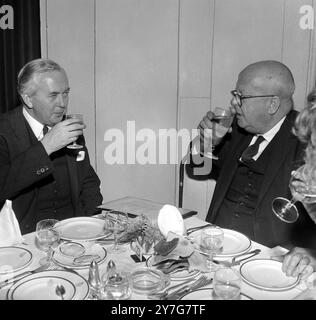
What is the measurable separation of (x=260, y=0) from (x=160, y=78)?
1033 mm

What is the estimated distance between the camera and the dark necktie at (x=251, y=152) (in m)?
2.57

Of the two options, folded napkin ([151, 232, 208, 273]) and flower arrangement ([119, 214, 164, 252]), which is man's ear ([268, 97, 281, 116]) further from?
folded napkin ([151, 232, 208, 273])

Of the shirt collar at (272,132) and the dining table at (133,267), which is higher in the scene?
the shirt collar at (272,132)

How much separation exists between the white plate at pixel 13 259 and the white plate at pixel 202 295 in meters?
0.62

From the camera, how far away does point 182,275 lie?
1499mm

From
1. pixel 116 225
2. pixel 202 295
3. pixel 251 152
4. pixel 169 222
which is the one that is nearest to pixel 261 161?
pixel 251 152

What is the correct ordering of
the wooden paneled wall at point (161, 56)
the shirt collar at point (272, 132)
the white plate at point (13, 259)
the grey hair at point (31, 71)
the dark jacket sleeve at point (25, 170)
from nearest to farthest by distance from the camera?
the white plate at point (13, 259) → the dark jacket sleeve at point (25, 170) → the grey hair at point (31, 71) → the shirt collar at point (272, 132) → the wooden paneled wall at point (161, 56)

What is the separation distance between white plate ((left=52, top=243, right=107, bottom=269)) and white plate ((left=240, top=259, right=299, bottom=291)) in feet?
1.76

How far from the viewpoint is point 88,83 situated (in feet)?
11.4

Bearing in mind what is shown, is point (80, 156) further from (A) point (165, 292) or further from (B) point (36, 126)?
(A) point (165, 292)

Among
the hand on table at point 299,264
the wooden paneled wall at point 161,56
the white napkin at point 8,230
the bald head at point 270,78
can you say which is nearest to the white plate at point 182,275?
the hand on table at point 299,264

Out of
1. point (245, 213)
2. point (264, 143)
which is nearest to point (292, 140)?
point (264, 143)

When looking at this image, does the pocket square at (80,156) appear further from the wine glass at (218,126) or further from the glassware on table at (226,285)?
the glassware on table at (226,285)

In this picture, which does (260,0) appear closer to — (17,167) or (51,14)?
(51,14)
